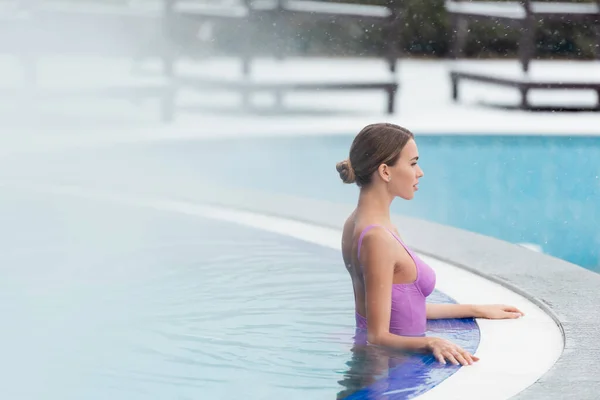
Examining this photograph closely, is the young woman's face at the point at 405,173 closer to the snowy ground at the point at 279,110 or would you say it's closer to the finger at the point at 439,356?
the finger at the point at 439,356

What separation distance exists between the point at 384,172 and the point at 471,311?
0.75 metres

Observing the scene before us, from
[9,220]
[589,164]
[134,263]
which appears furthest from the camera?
[589,164]

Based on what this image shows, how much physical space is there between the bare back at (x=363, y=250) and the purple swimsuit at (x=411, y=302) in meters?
0.03

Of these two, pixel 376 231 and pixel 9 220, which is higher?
pixel 376 231

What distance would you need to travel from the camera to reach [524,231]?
743 cm

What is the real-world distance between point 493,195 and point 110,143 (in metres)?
2.85

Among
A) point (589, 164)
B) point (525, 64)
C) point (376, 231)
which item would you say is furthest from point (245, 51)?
point (376, 231)

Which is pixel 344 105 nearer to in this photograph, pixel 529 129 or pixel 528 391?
pixel 529 129

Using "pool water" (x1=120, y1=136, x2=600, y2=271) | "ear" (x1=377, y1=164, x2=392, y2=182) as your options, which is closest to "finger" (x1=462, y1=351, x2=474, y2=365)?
"ear" (x1=377, y1=164, x2=392, y2=182)

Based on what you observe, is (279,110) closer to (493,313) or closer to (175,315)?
(175,315)

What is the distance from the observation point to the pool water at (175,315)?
3.62 m

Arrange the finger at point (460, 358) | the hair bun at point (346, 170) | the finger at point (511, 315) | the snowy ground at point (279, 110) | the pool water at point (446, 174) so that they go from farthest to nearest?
the snowy ground at point (279, 110), the pool water at point (446, 174), the finger at point (511, 315), the hair bun at point (346, 170), the finger at point (460, 358)

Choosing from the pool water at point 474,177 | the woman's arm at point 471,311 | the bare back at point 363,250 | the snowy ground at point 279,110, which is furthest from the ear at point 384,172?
the snowy ground at point 279,110

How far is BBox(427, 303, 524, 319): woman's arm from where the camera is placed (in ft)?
13.2
